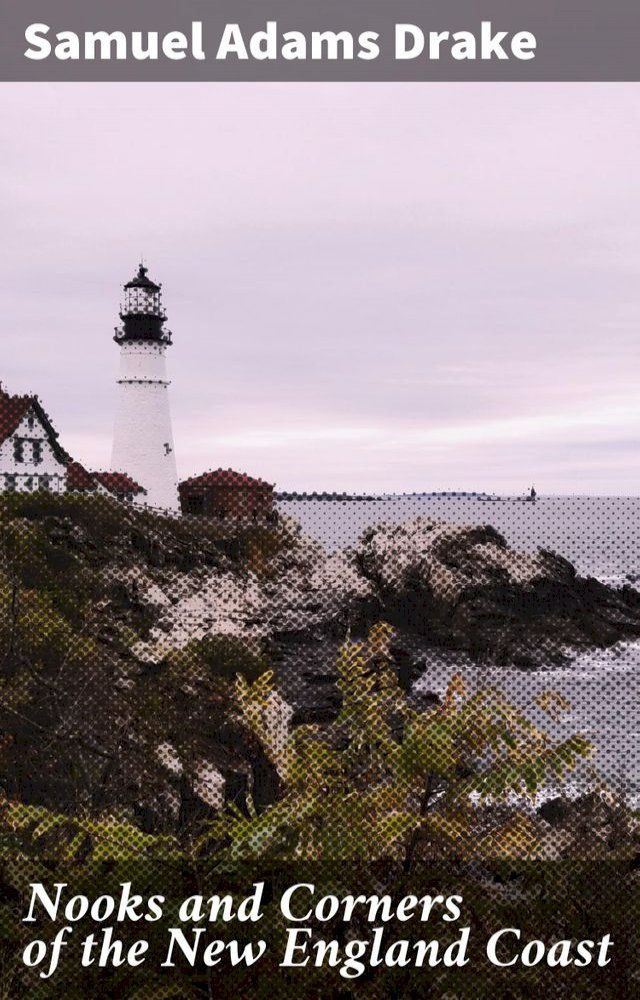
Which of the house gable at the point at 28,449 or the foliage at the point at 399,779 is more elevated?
the house gable at the point at 28,449

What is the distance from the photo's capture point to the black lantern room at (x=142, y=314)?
38.3 meters

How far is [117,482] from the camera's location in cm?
3559

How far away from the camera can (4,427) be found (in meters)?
31.6

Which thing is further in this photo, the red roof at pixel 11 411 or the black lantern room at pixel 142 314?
the black lantern room at pixel 142 314

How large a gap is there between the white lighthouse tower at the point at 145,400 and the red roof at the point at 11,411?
521cm

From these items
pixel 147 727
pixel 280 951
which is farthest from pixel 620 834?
pixel 147 727

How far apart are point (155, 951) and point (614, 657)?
23.9m

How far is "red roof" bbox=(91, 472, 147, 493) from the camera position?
3512cm

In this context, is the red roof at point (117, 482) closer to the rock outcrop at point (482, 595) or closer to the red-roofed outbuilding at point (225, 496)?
the red-roofed outbuilding at point (225, 496)
